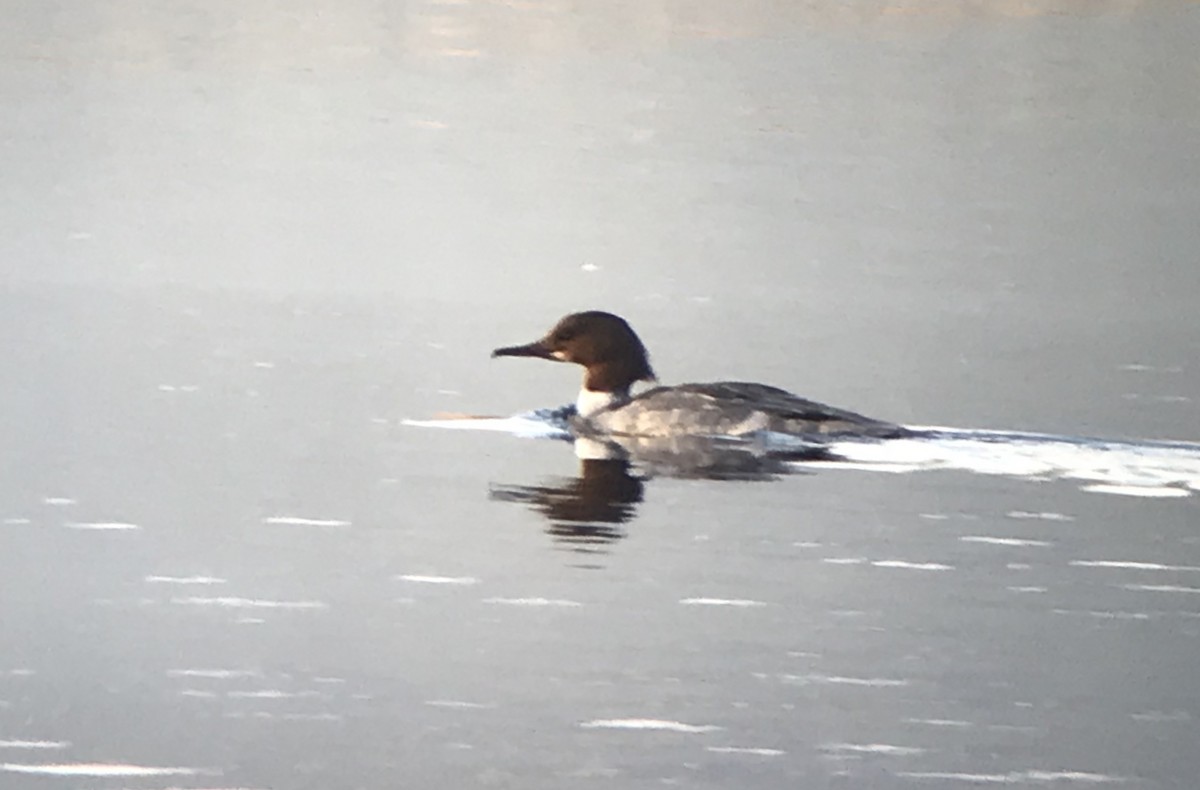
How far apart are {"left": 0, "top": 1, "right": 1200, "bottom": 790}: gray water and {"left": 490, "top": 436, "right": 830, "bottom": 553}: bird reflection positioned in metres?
0.03

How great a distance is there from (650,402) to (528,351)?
13.7 inches

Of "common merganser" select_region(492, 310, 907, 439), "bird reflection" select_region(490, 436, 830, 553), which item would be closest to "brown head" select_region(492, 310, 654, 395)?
"common merganser" select_region(492, 310, 907, 439)

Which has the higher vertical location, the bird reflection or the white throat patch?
the white throat patch

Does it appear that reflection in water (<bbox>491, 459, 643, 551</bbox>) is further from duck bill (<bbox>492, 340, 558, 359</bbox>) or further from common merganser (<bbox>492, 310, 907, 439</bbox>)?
duck bill (<bbox>492, 340, 558, 359</bbox>)

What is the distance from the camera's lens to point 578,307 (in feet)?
17.4

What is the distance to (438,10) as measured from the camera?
5.48m

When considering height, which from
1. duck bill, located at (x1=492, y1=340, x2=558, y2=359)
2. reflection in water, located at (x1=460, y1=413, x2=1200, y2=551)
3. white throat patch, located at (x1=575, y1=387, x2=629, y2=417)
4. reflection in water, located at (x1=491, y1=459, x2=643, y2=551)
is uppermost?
duck bill, located at (x1=492, y1=340, x2=558, y2=359)

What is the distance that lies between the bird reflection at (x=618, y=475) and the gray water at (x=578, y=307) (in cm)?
3

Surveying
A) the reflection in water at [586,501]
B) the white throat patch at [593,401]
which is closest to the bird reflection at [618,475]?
the reflection in water at [586,501]

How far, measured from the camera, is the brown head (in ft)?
17.4

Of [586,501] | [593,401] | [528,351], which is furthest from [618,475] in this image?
[593,401]

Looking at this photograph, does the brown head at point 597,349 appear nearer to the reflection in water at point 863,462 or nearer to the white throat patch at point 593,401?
the white throat patch at point 593,401

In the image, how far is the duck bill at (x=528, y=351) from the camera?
518 centimetres

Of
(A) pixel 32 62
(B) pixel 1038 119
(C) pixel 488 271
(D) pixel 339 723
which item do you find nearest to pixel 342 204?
(C) pixel 488 271
